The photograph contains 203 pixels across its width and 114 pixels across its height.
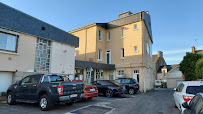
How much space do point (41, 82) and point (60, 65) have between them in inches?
266

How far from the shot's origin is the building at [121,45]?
68.5 ft

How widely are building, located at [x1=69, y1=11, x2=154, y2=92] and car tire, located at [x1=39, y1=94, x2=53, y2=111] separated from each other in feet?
46.3

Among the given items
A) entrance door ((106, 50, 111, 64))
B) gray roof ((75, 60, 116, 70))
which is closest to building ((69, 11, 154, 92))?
entrance door ((106, 50, 111, 64))

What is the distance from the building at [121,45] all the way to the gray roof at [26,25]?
872cm

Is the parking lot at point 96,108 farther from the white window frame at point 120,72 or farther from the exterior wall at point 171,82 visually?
the exterior wall at point 171,82

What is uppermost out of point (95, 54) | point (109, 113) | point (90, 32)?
point (90, 32)

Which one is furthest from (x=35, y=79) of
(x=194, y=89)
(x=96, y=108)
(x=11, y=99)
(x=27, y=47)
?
(x=194, y=89)

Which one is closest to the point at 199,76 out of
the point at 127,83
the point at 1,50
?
the point at 127,83

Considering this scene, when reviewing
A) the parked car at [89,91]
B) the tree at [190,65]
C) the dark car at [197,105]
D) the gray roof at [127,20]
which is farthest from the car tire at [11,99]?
the tree at [190,65]

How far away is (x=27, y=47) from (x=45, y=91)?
5.87 meters

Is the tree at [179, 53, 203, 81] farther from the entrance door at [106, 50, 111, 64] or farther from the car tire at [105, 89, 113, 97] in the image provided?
the car tire at [105, 89, 113, 97]

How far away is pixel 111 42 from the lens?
79.4 feet

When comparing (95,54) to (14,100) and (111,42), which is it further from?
(14,100)

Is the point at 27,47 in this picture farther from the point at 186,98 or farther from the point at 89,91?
the point at 186,98
